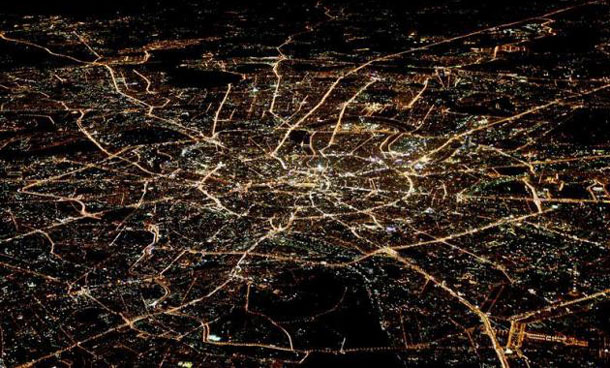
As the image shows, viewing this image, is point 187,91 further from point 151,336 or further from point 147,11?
point 147,11

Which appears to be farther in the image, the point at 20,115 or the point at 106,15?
the point at 106,15

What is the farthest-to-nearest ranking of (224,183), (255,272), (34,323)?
1. (224,183)
2. (255,272)
3. (34,323)

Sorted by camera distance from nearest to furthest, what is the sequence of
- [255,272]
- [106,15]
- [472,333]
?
[472,333], [255,272], [106,15]

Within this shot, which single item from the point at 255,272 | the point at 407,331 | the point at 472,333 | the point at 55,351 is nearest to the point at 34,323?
the point at 55,351

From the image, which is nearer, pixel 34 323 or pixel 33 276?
pixel 34 323

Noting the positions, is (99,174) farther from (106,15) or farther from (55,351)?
(106,15)

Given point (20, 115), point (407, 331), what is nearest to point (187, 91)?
point (20, 115)

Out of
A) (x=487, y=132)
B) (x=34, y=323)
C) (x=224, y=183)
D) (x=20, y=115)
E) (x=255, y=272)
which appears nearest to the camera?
(x=34, y=323)

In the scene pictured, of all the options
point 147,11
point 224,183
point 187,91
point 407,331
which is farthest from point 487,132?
point 147,11

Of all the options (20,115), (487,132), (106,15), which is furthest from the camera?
(106,15)
